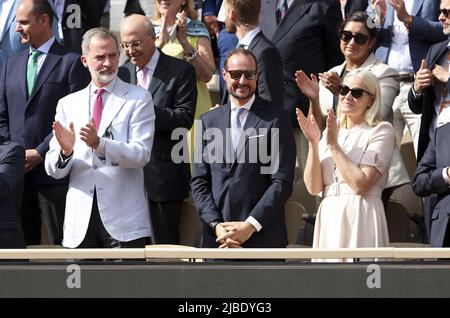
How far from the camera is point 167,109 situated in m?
9.23

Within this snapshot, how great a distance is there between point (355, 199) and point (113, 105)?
1.55 meters

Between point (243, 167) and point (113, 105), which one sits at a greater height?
point (113, 105)

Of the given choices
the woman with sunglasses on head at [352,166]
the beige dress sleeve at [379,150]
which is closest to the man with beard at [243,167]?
the woman with sunglasses on head at [352,166]

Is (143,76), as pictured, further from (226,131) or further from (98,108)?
(226,131)

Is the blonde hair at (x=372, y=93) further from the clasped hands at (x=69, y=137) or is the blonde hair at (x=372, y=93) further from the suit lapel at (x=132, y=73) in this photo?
the suit lapel at (x=132, y=73)

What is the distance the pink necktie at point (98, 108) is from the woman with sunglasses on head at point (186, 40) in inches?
41.4

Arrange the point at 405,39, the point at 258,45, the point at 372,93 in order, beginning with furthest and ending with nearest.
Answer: the point at 405,39 < the point at 258,45 < the point at 372,93

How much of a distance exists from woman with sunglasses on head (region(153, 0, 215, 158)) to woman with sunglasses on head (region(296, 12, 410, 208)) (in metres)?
0.90

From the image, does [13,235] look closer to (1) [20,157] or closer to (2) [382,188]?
(1) [20,157]

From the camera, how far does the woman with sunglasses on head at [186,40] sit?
32.4ft

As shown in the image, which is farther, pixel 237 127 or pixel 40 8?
pixel 40 8

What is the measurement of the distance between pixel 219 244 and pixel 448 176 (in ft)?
4.47

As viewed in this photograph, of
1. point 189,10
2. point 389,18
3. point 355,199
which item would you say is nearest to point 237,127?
point 355,199

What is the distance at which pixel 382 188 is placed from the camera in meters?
A: 8.59
